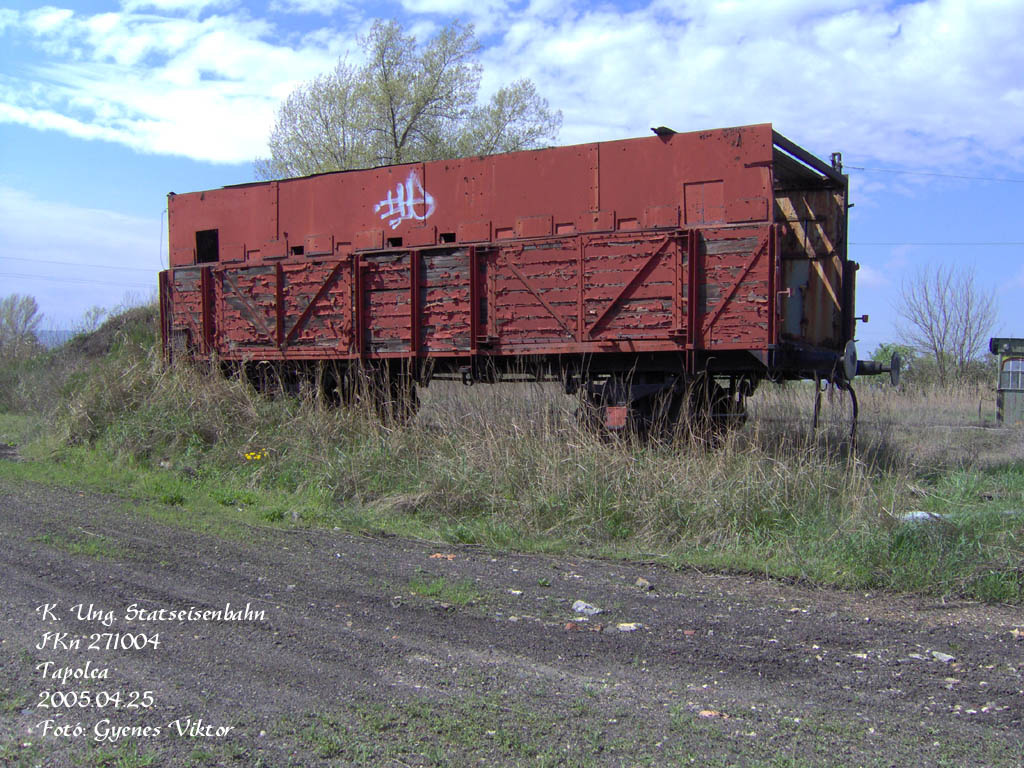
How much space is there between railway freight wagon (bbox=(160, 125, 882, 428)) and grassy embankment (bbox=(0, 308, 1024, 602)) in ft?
2.23

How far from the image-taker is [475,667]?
388cm

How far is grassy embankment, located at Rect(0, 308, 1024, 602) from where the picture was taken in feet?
19.0

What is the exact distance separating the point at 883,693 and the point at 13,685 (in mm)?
3811

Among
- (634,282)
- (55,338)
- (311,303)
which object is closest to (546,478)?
(634,282)

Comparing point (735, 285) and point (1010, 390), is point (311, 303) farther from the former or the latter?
point (1010, 390)

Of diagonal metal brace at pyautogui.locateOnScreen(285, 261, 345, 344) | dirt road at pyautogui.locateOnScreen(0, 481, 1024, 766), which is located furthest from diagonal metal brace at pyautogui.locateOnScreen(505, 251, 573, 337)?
dirt road at pyautogui.locateOnScreen(0, 481, 1024, 766)

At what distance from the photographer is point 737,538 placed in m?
6.25

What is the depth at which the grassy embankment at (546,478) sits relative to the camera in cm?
580

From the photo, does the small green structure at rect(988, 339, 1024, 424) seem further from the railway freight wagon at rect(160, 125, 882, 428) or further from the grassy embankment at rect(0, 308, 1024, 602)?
the railway freight wagon at rect(160, 125, 882, 428)

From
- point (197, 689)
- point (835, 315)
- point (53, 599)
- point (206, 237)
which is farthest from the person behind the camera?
point (206, 237)

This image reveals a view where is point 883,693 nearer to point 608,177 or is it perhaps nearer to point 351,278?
point 608,177

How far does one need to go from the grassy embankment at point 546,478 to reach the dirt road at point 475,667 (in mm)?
653

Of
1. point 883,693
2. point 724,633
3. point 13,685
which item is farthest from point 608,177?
point 13,685

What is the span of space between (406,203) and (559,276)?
2685 millimetres
